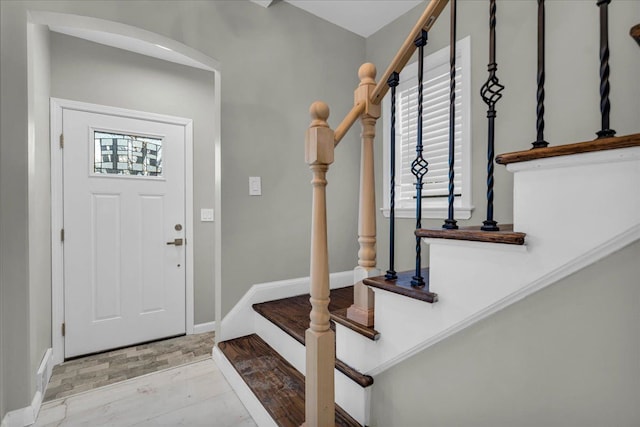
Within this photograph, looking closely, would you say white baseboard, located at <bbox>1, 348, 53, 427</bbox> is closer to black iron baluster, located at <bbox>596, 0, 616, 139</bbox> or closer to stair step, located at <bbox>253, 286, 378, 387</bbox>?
stair step, located at <bbox>253, 286, 378, 387</bbox>

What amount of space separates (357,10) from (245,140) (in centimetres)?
144

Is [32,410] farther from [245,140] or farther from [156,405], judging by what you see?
[245,140]

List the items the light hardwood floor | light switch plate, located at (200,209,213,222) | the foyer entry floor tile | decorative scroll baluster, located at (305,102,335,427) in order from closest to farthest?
decorative scroll baluster, located at (305,102,335,427), the light hardwood floor, the foyer entry floor tile, light switch plate, located at (200,209,213,222)

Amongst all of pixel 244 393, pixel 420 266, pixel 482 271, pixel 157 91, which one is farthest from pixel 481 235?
pixel 157 91

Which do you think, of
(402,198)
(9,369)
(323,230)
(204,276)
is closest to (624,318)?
(323,230)

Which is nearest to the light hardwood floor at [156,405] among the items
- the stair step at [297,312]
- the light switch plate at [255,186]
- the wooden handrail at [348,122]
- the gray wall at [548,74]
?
the stair step at [297,312]

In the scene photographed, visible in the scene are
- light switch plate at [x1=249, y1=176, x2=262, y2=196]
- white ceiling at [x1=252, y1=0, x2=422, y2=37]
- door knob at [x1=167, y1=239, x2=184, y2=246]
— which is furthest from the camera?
door knob at [x1=167, y1=239, x2=184, y2=246]

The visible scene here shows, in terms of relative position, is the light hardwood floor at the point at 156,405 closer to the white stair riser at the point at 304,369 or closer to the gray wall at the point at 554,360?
the white stair riser at the point at 304,369

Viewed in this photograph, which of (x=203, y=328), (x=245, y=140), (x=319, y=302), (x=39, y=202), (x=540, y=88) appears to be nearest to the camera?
(x=540, y=88)

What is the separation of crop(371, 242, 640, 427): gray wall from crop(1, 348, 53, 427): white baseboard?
1973mm

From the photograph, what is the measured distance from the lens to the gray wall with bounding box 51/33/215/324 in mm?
2324

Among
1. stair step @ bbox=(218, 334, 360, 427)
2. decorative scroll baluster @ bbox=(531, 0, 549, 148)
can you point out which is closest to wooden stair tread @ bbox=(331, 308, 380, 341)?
stair step @ bbox=(218, 334, 360, 427)

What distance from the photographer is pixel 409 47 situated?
3.75 feet

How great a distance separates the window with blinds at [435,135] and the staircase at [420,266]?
911mm
